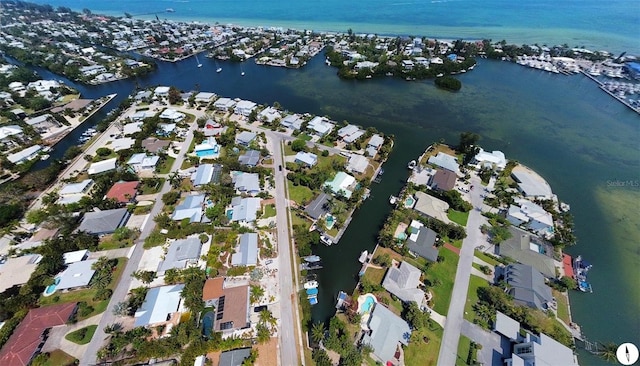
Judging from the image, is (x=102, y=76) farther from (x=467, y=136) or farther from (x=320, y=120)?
(x=467, y=136)

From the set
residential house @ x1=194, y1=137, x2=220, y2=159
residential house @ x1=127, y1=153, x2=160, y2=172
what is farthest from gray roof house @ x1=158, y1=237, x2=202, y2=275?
residential house @ x1=194, y1=137, x2=220, y2=159

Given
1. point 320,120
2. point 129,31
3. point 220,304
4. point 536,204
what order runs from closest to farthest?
point 220,304
point 536,204
point 320,120
point 129,31

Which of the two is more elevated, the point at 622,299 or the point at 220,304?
the point at 220,304

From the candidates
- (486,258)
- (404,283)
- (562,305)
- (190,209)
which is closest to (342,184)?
(404,283)

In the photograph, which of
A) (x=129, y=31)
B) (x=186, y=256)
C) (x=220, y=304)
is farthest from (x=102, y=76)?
(x=220, y=304)

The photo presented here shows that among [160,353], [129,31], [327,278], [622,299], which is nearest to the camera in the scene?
[160,353]

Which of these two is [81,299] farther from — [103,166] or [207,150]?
[207,150]

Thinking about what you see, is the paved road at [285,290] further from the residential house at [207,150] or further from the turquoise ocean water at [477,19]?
the turquoise ocean water at [477,19]
